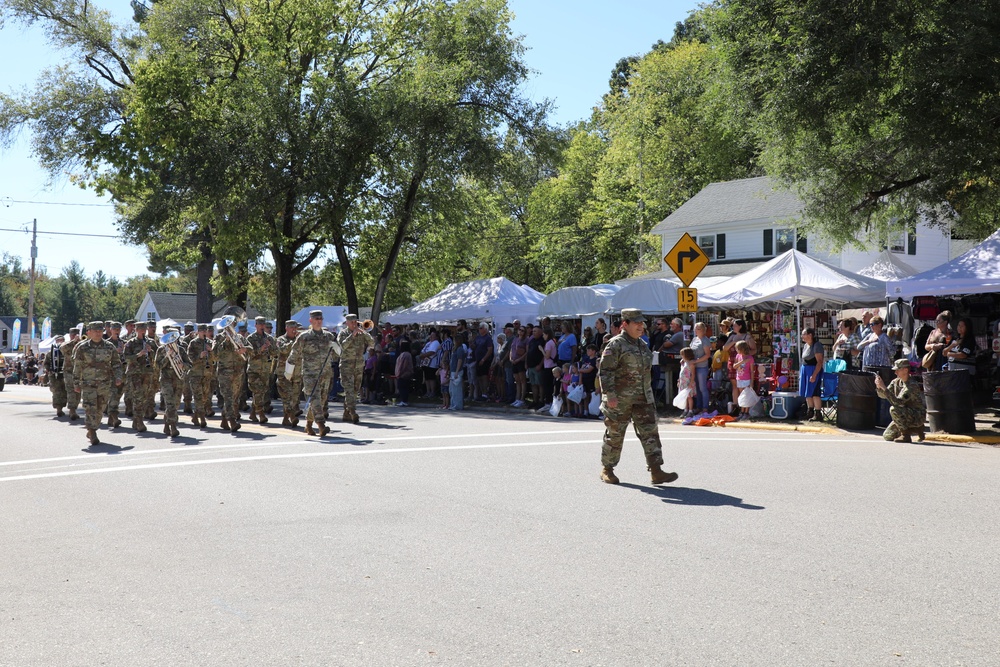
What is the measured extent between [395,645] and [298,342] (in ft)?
38.9

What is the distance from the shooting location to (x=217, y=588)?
6258 millimetres

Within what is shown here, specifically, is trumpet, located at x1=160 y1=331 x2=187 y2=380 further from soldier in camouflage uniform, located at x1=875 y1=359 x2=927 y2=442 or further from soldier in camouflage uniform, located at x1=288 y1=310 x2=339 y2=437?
soldier in camouflage uniform, located at x1=875 y1=359 x2=927 y2=442

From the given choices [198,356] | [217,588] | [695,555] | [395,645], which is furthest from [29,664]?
[198,356]

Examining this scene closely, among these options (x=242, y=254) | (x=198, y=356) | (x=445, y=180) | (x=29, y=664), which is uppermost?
(x=445, y=180)

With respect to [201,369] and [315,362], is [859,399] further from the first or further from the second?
[201,369]

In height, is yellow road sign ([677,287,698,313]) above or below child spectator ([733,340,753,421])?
above

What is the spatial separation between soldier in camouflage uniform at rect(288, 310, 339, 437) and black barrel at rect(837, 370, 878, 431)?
29.2 feet

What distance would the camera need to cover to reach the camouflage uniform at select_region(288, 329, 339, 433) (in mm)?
15977

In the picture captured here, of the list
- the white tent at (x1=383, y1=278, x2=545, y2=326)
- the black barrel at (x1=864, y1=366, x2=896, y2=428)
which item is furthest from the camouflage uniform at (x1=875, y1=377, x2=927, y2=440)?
the white tent at (x1=383, y1=278, x2=545, y2=326)

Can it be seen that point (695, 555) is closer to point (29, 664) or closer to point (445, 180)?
point (29, 664)

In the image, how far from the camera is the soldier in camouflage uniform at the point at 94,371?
15.7m

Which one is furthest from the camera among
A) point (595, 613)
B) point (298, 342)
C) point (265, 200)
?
point (265, 200)

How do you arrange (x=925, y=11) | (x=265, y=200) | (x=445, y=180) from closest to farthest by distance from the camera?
(x=925, y=11) → (x=265, y=200) → (x=445, y=180)

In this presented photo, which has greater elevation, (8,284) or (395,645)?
(8,284)
